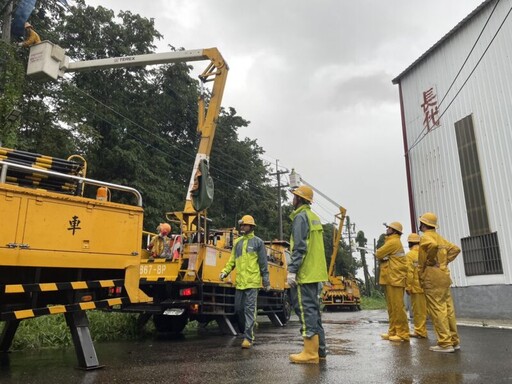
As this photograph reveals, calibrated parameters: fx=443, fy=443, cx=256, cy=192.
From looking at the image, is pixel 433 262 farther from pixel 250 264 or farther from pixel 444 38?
pixel 444 38

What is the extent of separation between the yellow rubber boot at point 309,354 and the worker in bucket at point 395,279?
9.55ft

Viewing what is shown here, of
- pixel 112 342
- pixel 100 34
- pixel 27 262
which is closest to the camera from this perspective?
pixel 27 262

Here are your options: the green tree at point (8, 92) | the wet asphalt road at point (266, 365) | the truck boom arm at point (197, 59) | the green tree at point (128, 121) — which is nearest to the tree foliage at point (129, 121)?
the green tree at point (128, 121)

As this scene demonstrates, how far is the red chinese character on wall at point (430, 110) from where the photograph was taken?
51.3ft

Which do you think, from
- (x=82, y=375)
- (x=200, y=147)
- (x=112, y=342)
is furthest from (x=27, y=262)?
(x=200, y=147)

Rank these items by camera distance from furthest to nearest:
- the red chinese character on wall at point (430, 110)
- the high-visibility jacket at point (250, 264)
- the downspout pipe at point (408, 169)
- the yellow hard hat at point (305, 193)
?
the downspout pipe at point (408, 169) < the red chinese character on wall at point (430, 110) < the high-visibility jacket at point (250, 264) < the yellow hard hat at point (305, 193)

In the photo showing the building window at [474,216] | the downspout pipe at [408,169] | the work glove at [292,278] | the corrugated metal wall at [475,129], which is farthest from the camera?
the downspout pipe at [408,169]

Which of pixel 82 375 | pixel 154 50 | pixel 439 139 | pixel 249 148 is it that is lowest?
pixel 82 375

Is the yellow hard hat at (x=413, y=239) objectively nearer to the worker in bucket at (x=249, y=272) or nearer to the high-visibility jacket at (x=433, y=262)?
the high-visibility jacket at (x=433, y=262)

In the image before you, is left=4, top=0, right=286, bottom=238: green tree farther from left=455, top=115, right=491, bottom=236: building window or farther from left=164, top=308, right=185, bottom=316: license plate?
left=455, top=115, right=491, bottom=236: building window

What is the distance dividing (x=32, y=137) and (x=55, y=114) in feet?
5.45

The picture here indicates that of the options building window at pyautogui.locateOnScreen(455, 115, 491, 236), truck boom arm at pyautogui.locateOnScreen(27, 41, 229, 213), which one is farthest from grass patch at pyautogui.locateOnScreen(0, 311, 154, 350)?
building window at pyautogui.locateOnScreen(455, 115, 491, 236)

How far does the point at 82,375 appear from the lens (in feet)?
15.1

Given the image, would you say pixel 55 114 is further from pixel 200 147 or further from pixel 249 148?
pixel 249 148
